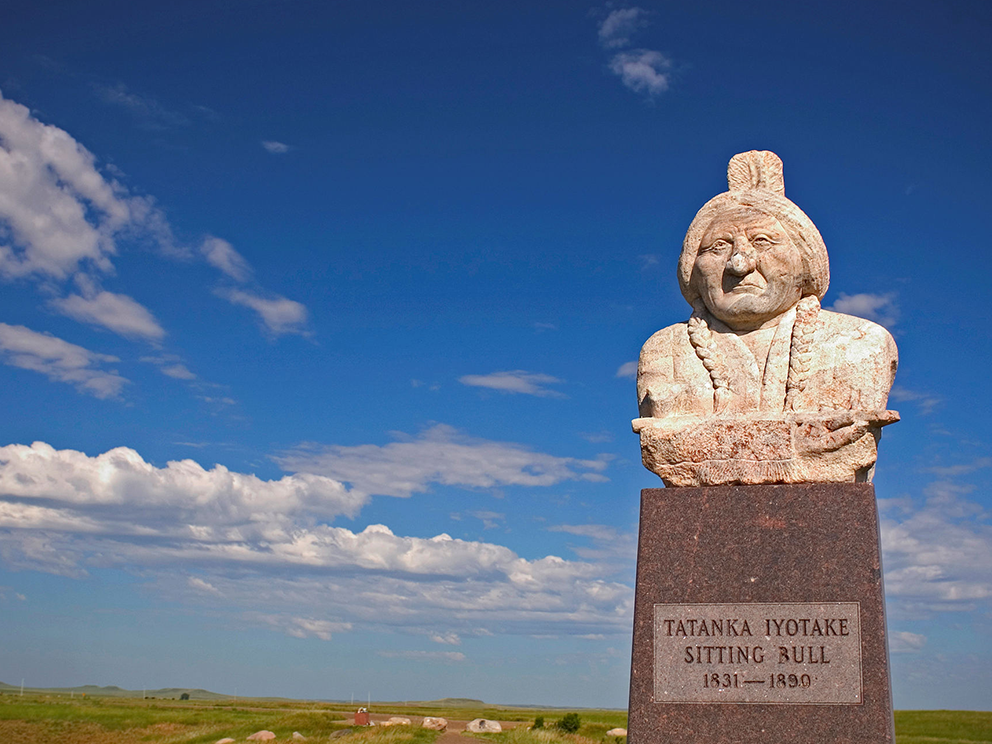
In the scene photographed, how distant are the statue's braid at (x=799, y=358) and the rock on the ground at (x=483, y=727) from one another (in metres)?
26.3

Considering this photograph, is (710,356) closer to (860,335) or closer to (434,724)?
(860,335)

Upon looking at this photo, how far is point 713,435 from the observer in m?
7.46

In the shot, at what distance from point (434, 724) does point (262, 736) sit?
753 centimetres

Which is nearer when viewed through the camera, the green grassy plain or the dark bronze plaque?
the dark bronze plaque

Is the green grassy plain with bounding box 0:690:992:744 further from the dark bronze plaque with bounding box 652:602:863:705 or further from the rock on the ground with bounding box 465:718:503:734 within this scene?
the dark bronze plaque with bounding box 652:602:863:705

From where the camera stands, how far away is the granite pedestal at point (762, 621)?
6.64m

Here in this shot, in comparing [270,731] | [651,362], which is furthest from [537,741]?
[651,362]

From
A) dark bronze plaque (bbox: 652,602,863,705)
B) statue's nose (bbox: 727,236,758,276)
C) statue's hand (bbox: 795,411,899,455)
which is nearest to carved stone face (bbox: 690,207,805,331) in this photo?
statue's nose (bbox: 727,236,758,276)

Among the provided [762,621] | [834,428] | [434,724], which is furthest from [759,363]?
[434,724]

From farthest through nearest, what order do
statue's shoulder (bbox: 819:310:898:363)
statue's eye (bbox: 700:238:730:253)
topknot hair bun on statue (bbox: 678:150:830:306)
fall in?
statue's eye (bbox: 700:238:730:253), topknot hair bun on statue (bbox: 678:150:830:306), statue's shoulder (bbox: 819:310:898:363)

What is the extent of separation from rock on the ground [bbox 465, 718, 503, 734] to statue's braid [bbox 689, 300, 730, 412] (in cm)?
2589

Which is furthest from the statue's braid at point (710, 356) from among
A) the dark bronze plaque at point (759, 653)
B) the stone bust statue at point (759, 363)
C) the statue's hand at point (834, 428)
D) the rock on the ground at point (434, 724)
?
the rock on the ground at point (434, 724)

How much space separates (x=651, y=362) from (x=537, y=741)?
836 inches

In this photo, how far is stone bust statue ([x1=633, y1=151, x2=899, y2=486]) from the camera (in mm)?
7254
